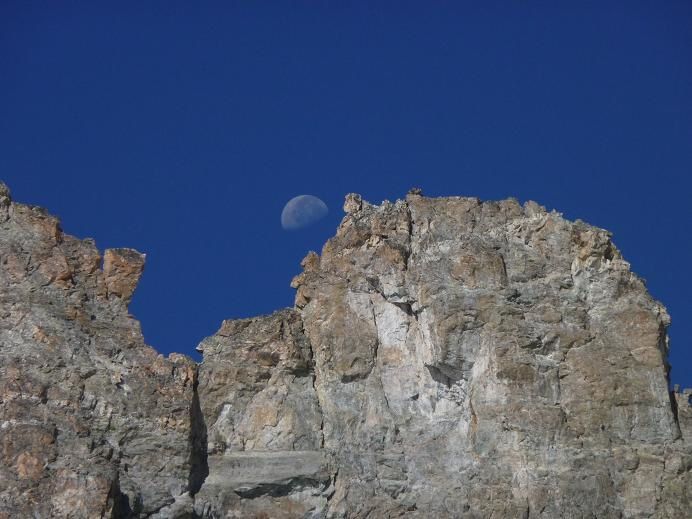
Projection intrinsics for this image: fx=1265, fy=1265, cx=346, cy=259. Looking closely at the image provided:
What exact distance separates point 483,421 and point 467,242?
7.16 meters

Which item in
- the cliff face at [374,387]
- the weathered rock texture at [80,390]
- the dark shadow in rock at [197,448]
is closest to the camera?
the weathered rock texture at [80,390]

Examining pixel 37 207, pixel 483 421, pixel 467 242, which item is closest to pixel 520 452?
pixel 483 421

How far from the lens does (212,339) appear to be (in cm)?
4641

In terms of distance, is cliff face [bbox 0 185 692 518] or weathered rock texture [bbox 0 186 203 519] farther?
cliff face [bbox 0 185 692 518]

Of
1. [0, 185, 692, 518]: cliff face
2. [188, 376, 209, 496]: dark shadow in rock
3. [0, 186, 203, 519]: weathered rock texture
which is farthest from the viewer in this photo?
[188, 376, 209, 496]: dark shadow in rock

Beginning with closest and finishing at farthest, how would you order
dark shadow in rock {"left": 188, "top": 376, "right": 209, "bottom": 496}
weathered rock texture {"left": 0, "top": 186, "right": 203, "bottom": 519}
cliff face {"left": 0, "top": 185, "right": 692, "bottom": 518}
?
weathered rock texture {"left": 0, "top": 186, "right": 203, "bottom": 519} → cliff face {"left": 0, "top": 185, "right": 692, "bottom": 518} → dark shadow in rock {"left": 188, "top": 376, "right": 209, "bottom": 496}

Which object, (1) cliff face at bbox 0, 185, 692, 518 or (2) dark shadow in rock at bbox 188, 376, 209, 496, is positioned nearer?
(1) cliff face at bbox 0, 185, 692, 518

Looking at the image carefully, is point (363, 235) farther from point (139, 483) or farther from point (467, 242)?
point (139, 483)

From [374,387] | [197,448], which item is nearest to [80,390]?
[197,448]

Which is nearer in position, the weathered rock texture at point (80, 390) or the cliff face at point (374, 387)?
the weathered rock texture at point (80, 390)

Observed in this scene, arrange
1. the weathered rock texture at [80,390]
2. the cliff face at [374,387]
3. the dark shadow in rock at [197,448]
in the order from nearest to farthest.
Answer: the weathered rock texture at [80,390], the cliff face at [374,387], the dark shadow in rock at [197,448]

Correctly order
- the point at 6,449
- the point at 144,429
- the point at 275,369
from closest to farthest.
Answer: the point at 6,449, the point at 144,429, the point at 275,369

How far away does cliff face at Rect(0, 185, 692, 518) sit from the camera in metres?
41.4

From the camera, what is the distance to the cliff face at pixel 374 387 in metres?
41.4
